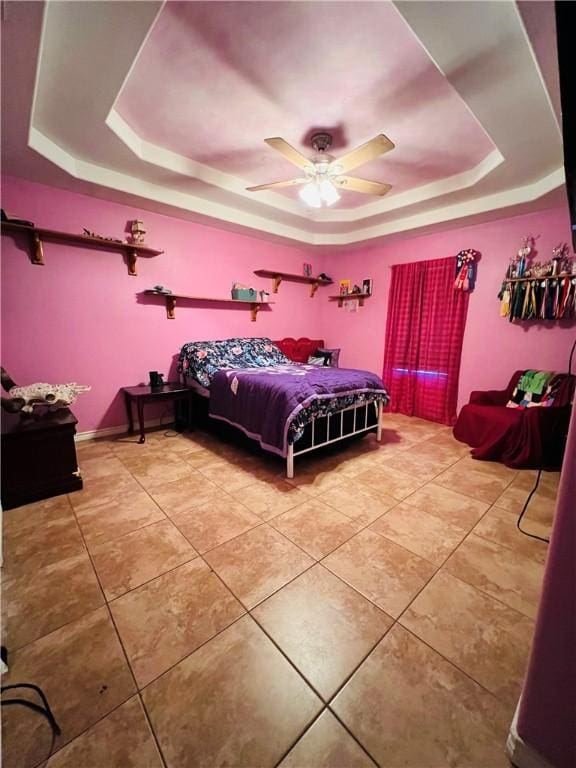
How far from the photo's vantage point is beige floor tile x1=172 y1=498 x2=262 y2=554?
1.72 meters

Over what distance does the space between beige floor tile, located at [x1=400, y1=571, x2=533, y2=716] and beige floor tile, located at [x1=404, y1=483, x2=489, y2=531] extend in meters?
0.54

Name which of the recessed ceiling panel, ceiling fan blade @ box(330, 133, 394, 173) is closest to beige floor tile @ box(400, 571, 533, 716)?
ceiling fan blade @ box(330, 133, 394, 173)

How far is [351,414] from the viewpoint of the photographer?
9.70ft

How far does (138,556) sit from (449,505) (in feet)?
6.51

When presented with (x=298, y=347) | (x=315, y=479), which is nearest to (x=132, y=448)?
(x=315, y=479)

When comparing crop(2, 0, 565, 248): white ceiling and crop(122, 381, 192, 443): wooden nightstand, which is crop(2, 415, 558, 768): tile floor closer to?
crop(122, 381, 192, 443): wooden nightstand

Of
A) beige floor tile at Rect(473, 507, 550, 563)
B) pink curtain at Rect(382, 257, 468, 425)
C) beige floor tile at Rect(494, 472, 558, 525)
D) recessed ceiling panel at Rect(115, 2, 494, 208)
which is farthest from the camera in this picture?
pink curtain at Rect(382, 257, 468, 425)

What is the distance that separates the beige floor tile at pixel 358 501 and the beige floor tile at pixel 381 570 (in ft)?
0.68

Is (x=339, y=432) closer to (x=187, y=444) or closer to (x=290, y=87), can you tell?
(x=187, y=444)

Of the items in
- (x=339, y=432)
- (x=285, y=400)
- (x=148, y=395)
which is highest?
(x=285, y=400)

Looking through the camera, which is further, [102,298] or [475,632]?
[102,298]

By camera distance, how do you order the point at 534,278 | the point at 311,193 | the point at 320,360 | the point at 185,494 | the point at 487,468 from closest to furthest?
A: the point at 185,494 < the point at 311,193 < the point at 487,468 < the point at 534,278 < the point at 320,360

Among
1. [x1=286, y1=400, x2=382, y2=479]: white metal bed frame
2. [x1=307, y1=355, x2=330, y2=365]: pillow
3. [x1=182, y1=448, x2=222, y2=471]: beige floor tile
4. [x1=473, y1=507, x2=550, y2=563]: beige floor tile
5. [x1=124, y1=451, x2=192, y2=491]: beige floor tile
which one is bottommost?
[x1=124, y1=451, x2=192, y2=491]: beige floor tile

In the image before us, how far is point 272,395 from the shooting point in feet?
8.21
